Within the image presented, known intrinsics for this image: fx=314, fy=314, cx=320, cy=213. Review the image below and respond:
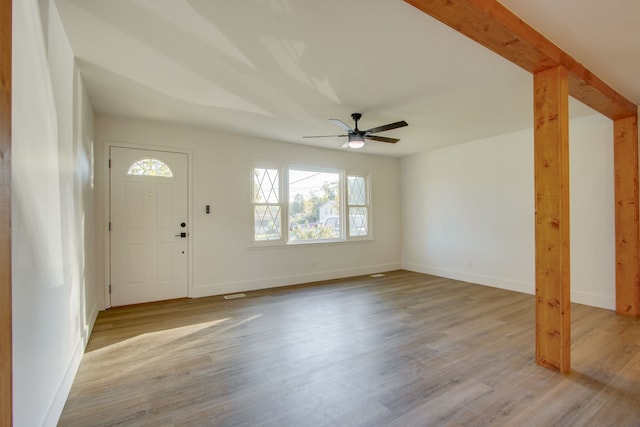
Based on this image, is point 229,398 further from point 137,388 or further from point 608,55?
point 608,55

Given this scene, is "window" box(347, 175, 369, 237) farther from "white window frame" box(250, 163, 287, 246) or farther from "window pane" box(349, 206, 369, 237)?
"white window frame" box(250, 163, 287, 246)

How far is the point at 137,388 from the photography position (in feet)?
7.43

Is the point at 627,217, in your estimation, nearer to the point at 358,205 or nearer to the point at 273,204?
the point at 358,205

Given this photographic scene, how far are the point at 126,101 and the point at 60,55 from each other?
1503 millimetres

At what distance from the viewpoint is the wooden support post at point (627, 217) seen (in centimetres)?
367

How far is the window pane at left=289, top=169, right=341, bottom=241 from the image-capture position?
567cm

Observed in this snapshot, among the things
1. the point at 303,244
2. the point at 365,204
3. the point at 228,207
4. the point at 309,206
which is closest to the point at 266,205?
the point at 228,207

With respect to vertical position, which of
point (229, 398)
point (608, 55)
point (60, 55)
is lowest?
point (229, 398)

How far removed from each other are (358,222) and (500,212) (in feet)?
8.38

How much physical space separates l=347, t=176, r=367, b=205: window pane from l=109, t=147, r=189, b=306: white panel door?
3.15 meters

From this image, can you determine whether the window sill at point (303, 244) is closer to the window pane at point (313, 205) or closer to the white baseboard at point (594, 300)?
the window pane at point (313, 205)

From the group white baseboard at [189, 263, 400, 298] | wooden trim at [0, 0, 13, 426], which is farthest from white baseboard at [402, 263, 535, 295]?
wooden trim at [0, 0, 13, 426]

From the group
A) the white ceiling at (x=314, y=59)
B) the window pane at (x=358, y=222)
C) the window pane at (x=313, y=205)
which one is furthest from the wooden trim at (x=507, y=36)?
the window pane at (x=358, y=222)

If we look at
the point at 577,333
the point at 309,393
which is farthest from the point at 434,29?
the point at 577,333
